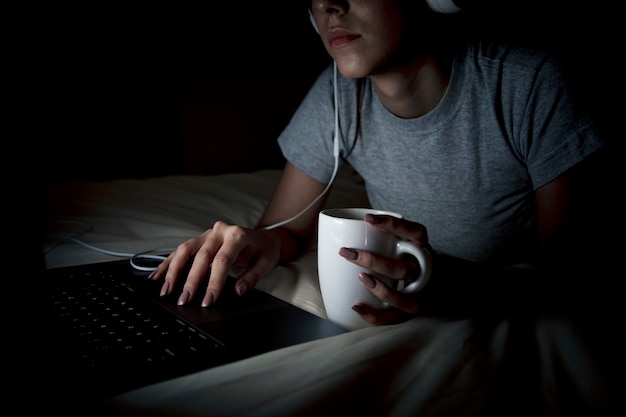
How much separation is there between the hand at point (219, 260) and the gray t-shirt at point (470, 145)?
288 millimetres

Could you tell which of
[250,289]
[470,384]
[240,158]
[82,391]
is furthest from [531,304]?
[240,158]

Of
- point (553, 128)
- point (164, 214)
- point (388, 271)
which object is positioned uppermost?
point (553, 128)

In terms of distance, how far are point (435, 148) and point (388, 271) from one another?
1.49 ft

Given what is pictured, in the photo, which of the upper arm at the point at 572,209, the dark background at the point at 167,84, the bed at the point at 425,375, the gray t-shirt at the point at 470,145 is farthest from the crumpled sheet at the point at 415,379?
the dark background at the point at 167,84

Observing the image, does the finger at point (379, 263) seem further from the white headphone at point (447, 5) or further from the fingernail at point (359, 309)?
the white headphone at point (447, 5)

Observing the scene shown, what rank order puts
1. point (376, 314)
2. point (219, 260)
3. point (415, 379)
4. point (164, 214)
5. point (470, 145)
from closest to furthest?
point (415, 379), point (376, 314), point (219, 260), point (470, 145), point (164, 214)

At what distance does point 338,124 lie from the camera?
977mm

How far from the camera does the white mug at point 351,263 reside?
504 mm

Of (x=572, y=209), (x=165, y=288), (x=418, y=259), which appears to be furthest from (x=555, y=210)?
(x=165, y=288)

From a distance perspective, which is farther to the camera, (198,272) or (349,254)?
(198,272)

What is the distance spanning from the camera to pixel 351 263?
1.67ft

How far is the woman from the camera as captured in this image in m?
0.76

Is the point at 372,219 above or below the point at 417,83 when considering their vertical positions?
below

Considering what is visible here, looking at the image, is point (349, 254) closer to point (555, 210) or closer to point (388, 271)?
point (388, 271)
